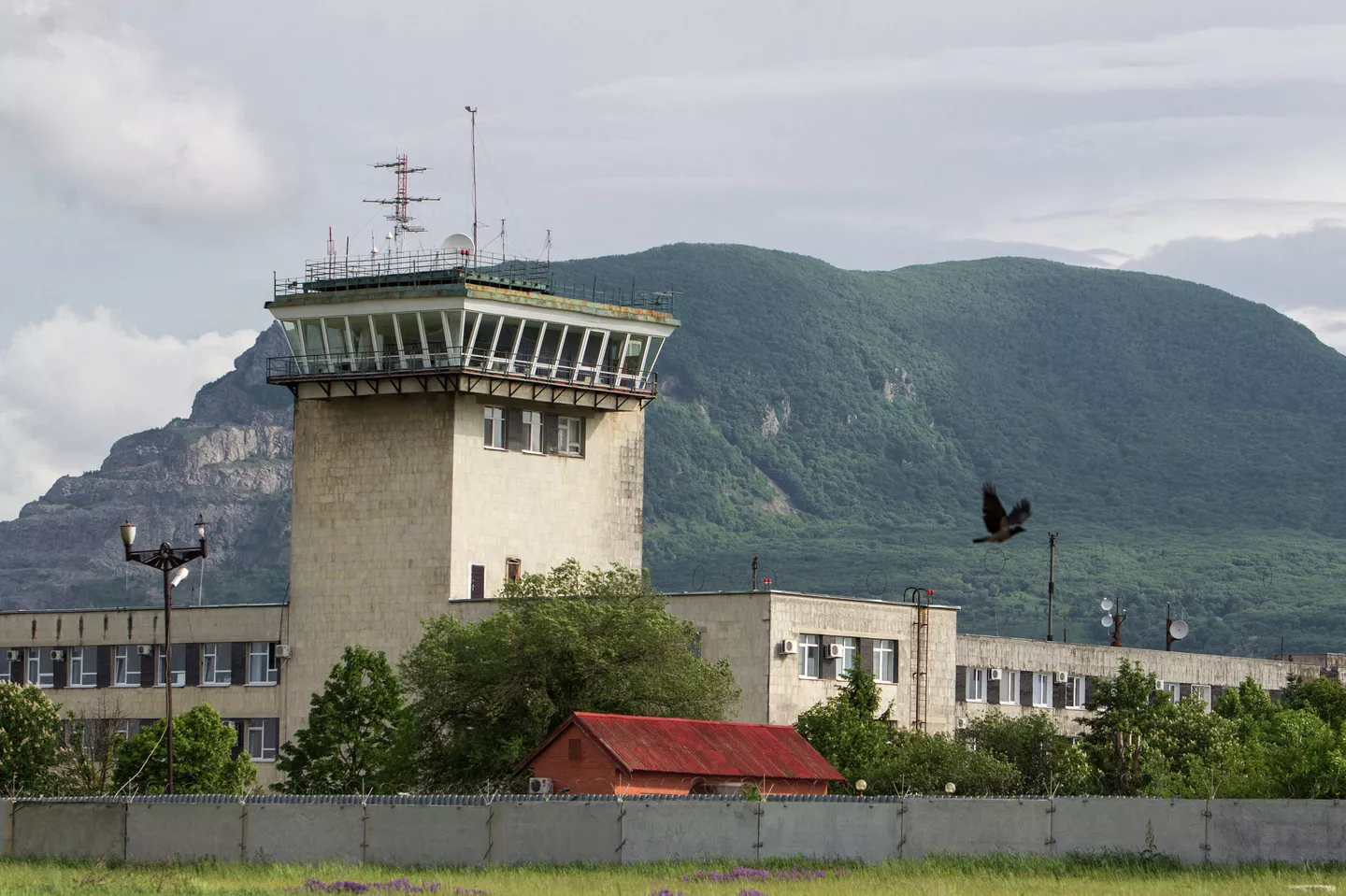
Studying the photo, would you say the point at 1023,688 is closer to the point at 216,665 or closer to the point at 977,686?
the point at 977,686

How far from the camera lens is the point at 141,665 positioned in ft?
317

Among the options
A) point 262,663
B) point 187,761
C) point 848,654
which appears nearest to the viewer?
point 187,761

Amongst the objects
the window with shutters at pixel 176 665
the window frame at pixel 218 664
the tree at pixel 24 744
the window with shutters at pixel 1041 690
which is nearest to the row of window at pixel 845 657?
the window with shutters at pixel 1041 690

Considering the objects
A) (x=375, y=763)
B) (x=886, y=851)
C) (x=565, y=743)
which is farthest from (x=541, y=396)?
(x=886, y=851)

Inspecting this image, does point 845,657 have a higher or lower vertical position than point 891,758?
higher

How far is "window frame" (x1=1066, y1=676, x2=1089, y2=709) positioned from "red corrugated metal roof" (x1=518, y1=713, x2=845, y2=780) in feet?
114

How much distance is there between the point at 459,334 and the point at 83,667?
23.2m

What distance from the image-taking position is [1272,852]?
5547 centimetres

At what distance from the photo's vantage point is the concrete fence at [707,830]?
55281 millimetres

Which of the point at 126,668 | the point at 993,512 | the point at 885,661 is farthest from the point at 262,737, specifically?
the point at 993,512

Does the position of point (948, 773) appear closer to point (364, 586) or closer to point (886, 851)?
point (886, 851)

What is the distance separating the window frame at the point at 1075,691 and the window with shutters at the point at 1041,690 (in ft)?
4.77

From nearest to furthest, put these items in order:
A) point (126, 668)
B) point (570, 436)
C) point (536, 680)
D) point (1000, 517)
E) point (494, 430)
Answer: point (1000, 517), point (536, 680), point (494, 430), point (570, 436), point (126, 668)

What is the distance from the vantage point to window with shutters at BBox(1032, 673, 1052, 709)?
101 m
